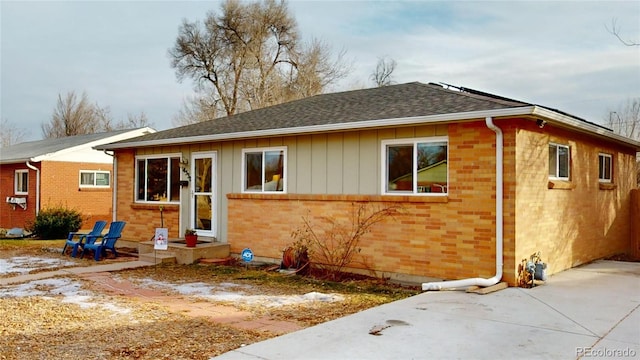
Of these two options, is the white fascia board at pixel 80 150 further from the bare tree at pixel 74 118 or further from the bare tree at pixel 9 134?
the bare tree at pixel 9 134

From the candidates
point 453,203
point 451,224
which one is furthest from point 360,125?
point 451,224

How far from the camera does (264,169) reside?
11.2 metres

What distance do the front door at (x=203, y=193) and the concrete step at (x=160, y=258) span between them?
1203mm

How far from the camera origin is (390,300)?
7484 millimetres

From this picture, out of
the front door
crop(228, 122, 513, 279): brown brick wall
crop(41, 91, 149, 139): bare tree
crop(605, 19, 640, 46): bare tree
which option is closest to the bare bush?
crop(228, 122, 513, 279): brown brick wall

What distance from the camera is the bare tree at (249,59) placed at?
32469 mm

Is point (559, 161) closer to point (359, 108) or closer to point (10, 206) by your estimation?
point (359, 108)

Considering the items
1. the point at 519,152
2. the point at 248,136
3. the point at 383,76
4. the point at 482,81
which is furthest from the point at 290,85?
the point at 519,152

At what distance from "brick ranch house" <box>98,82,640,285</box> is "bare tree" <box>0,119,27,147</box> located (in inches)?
1563

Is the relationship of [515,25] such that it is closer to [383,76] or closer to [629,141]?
[629,141]

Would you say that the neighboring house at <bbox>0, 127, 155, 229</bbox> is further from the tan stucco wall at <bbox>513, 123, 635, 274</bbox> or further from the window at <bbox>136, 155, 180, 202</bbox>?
the tan stucco wall at <bbox>513, 123, 635, 274</bbox>

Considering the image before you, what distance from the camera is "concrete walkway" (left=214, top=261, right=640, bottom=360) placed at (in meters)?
4.76

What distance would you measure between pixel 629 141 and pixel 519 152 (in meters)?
5.88

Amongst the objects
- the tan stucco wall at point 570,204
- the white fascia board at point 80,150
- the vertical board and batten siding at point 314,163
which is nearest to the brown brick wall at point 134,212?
the vertical board and batten siding at point 314,163
